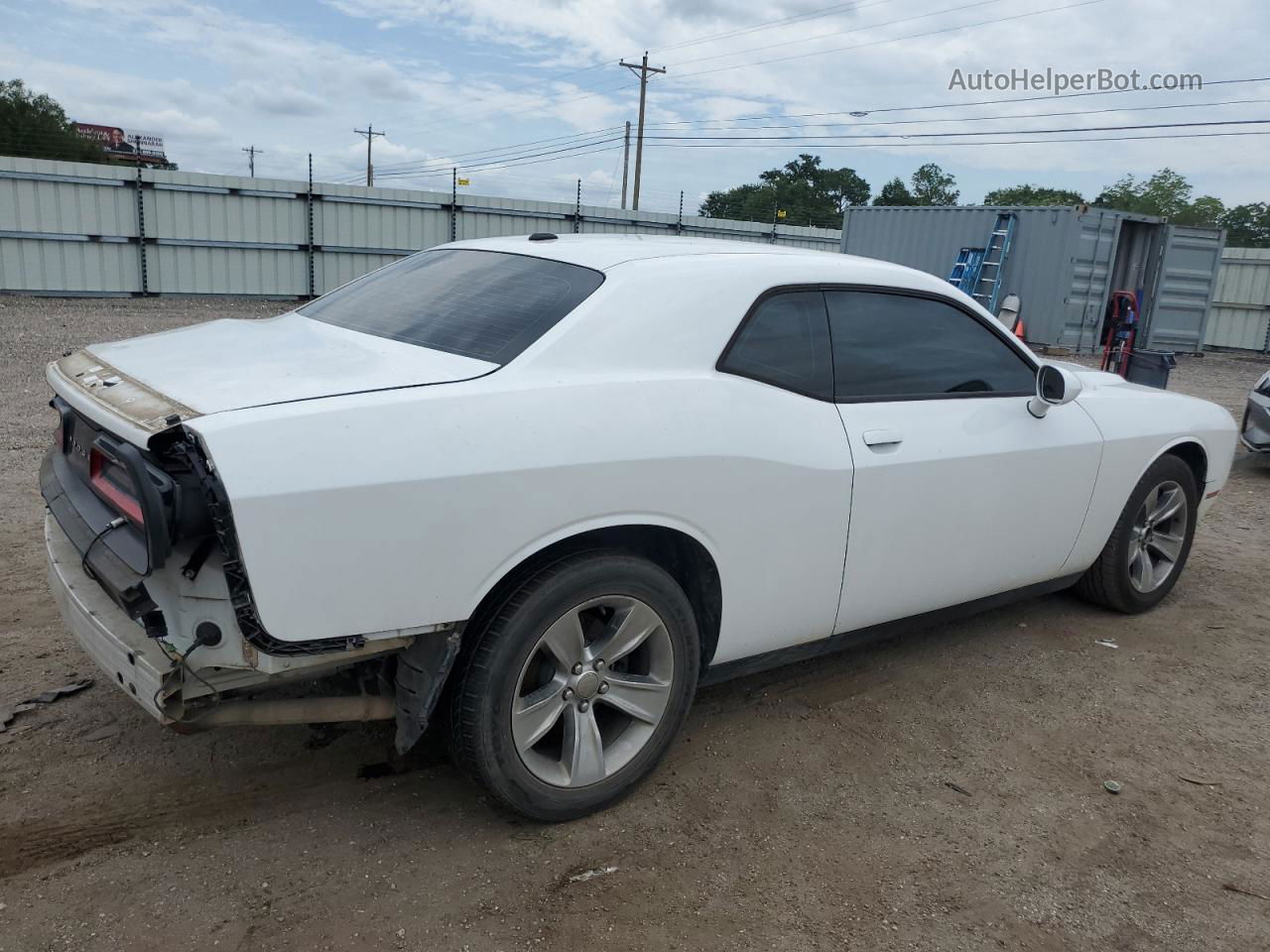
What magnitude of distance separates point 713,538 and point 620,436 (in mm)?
483

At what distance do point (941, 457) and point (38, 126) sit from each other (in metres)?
54.0

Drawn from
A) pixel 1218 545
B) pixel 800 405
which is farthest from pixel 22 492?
pixel 1218 545

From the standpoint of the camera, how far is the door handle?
3.37 m

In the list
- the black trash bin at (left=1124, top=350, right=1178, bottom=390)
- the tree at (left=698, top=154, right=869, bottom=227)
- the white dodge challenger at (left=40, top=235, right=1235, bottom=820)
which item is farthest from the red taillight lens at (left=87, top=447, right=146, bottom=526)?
the tree at (left=698, top=154, right=869, bottom=227)

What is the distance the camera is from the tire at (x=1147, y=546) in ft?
15.2

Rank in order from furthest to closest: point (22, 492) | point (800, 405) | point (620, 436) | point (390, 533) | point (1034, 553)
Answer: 1. point (22, 492)
2. point (1034, 553)
3. point (800, 405)
4. point (620, 436)
5. point (390, 533)

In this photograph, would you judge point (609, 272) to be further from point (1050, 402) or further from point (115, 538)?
point (1050, 402)

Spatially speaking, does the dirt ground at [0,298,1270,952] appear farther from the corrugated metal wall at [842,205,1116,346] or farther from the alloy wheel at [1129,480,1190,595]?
the corrugated metal wall at [842,205,1116,346]

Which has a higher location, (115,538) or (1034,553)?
(115,538)

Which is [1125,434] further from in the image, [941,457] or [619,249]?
[619,249]

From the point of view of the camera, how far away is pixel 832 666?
13.8ft

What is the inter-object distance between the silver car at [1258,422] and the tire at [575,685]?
7.61m

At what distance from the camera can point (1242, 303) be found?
73.8 ft

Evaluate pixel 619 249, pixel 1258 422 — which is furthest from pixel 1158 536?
pixel 1258 422
